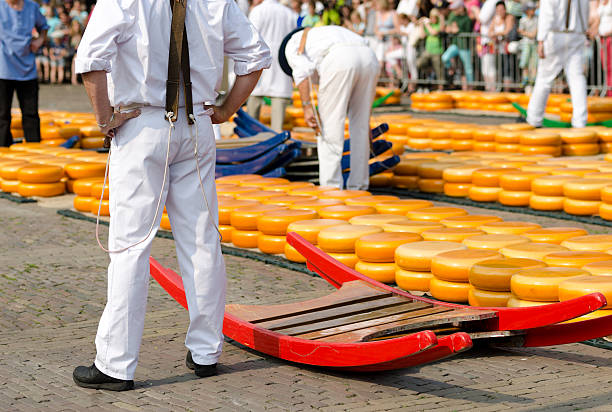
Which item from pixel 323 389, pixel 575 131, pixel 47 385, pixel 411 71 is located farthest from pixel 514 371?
pixel 411 71

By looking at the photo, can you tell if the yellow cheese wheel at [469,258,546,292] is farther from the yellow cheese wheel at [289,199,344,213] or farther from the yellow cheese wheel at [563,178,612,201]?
the yellow cheese wheel at [563,178,612,201]

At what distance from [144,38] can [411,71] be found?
16002 millimetres

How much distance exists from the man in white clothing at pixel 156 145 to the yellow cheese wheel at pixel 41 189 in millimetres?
5478

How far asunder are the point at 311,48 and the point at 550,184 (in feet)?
7.31

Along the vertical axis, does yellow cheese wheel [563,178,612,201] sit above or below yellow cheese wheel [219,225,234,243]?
above

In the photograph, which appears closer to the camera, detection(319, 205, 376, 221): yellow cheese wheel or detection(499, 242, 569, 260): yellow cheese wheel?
detection(499, 242, 569, 260): yellow cheese wheel

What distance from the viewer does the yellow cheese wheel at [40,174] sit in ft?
30.3

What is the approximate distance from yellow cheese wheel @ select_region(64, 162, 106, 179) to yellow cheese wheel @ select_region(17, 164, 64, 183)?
0.10 meters

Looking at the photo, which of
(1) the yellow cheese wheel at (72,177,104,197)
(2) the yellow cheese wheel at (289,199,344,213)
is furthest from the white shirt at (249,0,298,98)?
(2) the yellow cheese wheel at (289,199,344,213)

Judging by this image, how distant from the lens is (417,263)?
5348mm

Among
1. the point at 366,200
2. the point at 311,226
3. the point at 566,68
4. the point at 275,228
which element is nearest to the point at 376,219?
the point at 311,226

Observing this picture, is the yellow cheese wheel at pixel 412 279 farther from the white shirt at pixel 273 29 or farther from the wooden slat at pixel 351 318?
the white shirt at pixel 273 29

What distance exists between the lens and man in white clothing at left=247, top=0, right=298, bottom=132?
11625 millimetres

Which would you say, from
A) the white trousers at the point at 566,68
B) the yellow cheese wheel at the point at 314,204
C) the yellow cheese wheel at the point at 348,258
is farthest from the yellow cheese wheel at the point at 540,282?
the white trousers at the point at 566,68
